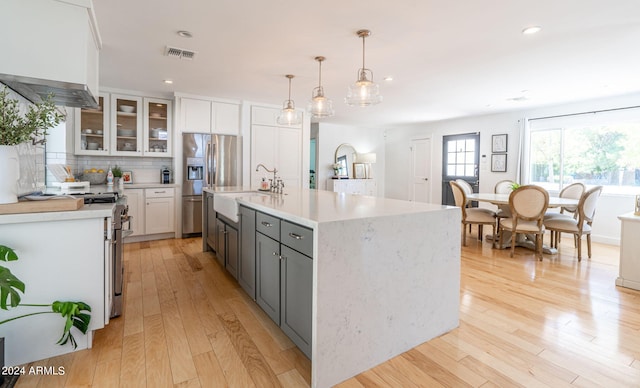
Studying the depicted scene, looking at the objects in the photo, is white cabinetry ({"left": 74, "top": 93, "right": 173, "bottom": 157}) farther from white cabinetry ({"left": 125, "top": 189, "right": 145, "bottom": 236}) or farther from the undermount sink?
the undermount sink

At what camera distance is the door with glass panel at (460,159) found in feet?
23.0

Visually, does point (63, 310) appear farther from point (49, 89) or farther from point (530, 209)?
point (530, 209)

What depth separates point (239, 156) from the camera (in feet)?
18.4

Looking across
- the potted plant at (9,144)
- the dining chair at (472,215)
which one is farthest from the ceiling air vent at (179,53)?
the dining chair at (472,215)

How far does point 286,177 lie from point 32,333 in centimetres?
459

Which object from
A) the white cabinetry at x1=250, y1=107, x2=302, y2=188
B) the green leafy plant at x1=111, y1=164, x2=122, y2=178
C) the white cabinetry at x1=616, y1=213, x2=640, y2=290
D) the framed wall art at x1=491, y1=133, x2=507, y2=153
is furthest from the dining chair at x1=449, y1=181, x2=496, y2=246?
the green leafy plant at x1=111, y1=164, x2=122, y2=178

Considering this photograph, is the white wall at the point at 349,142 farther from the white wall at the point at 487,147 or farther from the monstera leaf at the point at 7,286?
the monstera leaf at the point at 7,286

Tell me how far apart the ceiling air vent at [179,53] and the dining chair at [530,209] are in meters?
4.13

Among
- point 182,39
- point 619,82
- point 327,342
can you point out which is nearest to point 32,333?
point 327,342

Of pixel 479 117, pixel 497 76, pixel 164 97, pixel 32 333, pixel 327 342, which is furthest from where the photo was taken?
pixel 479 117

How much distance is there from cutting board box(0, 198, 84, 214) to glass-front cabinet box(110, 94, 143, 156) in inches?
135

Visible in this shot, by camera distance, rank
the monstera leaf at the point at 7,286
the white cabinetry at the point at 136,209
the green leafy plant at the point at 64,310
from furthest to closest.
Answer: the white cabinetry at the point at 136,209 < the green leafy plant at the point at 64,310 < the monstera leaf at the point at 7,286

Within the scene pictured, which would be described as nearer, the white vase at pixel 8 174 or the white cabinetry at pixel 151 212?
the white vase at pixel 8 174

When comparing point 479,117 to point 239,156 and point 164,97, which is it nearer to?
point 239,156
